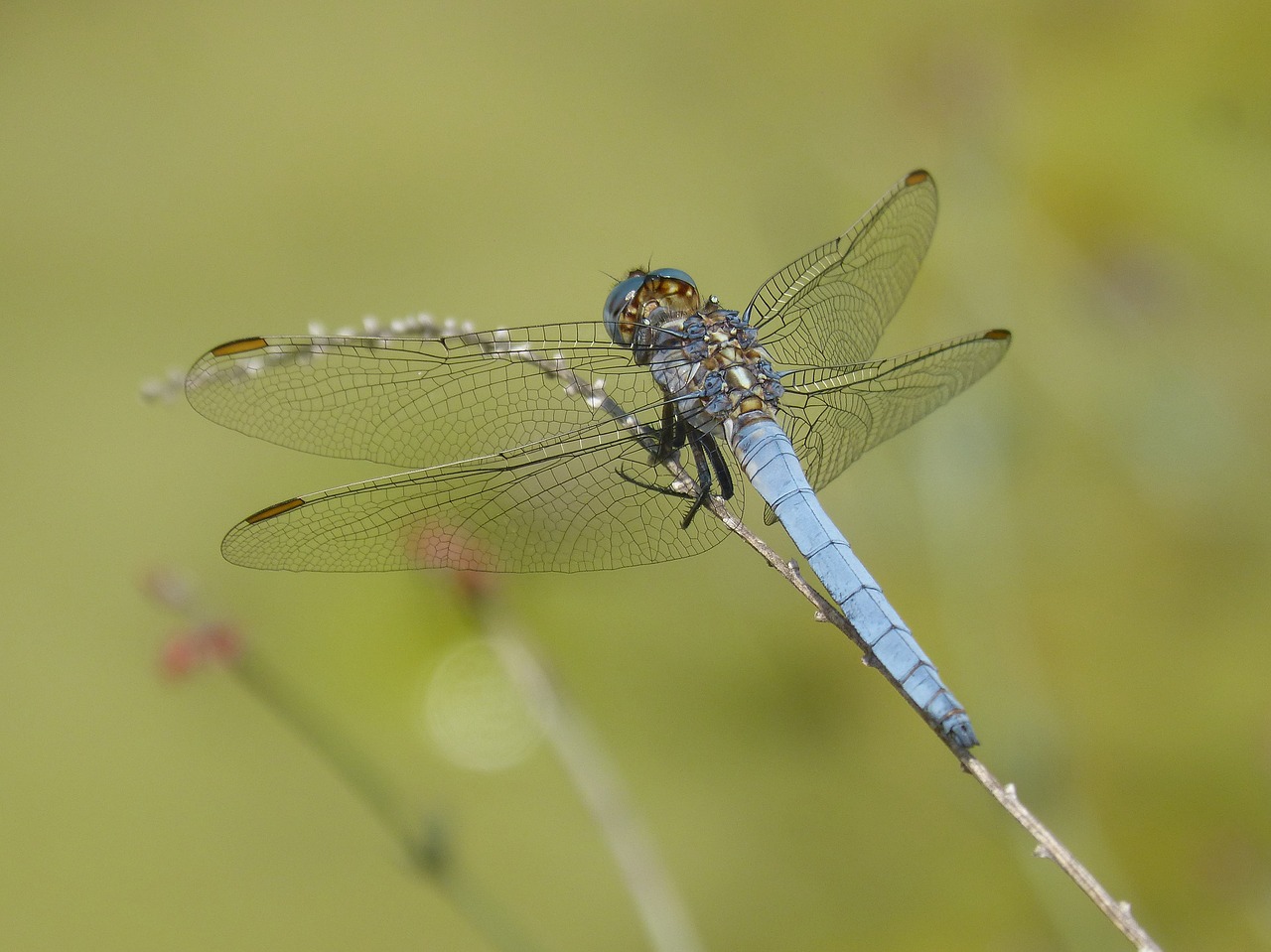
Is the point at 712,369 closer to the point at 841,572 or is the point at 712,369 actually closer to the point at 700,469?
the point at 700,469

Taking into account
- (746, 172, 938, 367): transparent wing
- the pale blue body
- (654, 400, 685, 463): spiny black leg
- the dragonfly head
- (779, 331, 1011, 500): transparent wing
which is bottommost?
the pale blue body

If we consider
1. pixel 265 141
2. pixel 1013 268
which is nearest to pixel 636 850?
pixel 1013 268

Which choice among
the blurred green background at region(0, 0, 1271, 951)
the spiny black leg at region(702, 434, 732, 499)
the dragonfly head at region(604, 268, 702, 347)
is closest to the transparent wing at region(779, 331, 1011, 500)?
the spiny black leg at region(702, 434, 732, 499)

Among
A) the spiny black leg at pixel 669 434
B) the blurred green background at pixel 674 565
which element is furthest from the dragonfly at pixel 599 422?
the blurred green background at pixel 674 565

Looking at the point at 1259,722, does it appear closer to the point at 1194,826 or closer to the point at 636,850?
the point at 1194,826

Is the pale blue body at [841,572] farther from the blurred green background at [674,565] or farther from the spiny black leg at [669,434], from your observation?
the blurred green background at [674,565]

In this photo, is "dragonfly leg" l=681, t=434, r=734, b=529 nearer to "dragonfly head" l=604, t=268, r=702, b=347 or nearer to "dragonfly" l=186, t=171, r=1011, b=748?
"dragonfly" l=186, t=171, r=1011, b=748
